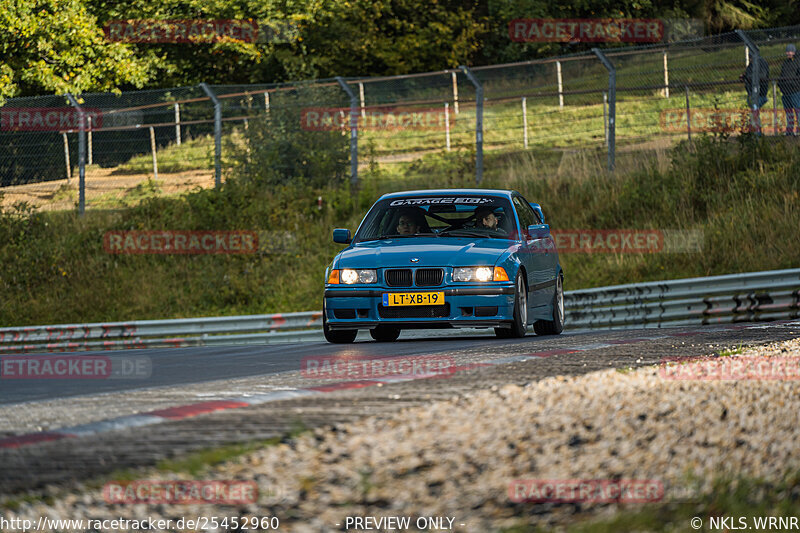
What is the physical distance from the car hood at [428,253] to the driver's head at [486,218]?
424 millimetres

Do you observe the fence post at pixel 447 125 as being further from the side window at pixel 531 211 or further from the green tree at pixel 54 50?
the side window at pixel 531 211

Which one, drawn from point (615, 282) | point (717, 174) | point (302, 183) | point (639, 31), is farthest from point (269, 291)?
point (639, 31)

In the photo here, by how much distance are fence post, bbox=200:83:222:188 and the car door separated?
12.9 m

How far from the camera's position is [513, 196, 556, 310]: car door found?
1188 cm

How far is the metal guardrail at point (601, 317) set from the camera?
15.1 m

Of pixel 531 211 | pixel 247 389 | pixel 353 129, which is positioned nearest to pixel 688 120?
pixel 353 129

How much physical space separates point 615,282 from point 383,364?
38.5ft

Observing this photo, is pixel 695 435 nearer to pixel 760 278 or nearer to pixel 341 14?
pixel 760 278

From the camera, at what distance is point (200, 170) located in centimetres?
2688

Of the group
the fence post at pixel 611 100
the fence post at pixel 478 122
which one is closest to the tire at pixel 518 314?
the fence post at pixel 611 100

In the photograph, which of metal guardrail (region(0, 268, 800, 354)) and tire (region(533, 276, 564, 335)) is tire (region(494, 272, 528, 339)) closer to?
tire (region(533, 276, 564, 335))

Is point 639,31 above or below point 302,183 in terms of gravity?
above

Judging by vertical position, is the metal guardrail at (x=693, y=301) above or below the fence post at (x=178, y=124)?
below

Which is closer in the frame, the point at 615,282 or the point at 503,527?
the point at 503,527
